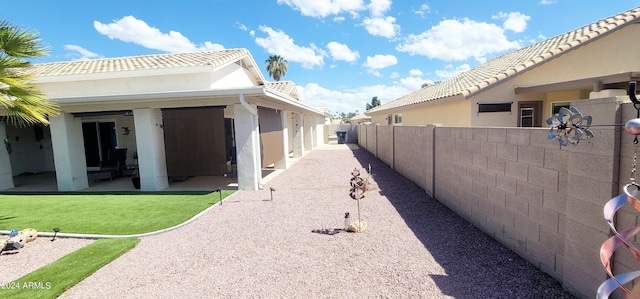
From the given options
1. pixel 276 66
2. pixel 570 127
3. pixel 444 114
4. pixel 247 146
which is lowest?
pixel 247 146

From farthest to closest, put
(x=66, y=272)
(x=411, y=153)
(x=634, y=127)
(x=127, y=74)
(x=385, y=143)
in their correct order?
(x=385, y=143) → (x=127, y=74) → (x=411, y=153) → (x=66, y=272) → (x=634, y=127)

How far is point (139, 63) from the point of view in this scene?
1346cm

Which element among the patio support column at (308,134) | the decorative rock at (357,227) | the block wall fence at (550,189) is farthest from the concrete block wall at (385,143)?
the decorative rock at (357,227)

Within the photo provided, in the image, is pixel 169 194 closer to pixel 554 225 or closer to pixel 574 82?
pixel 554 225

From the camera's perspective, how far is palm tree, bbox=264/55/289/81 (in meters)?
50.4

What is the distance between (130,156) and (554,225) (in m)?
16.4

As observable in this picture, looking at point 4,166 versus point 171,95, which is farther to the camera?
point 4,166

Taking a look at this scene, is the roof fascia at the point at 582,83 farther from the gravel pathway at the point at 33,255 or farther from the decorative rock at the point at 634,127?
the gravel pathway at the point at 33,255

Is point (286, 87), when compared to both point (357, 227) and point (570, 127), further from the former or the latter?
point (570, 127)

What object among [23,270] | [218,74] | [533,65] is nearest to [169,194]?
[23,270]

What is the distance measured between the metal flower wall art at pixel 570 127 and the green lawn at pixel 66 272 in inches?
235

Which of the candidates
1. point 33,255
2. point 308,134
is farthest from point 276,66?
point 33,255

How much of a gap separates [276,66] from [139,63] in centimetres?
3829

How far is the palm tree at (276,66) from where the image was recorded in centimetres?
5041
